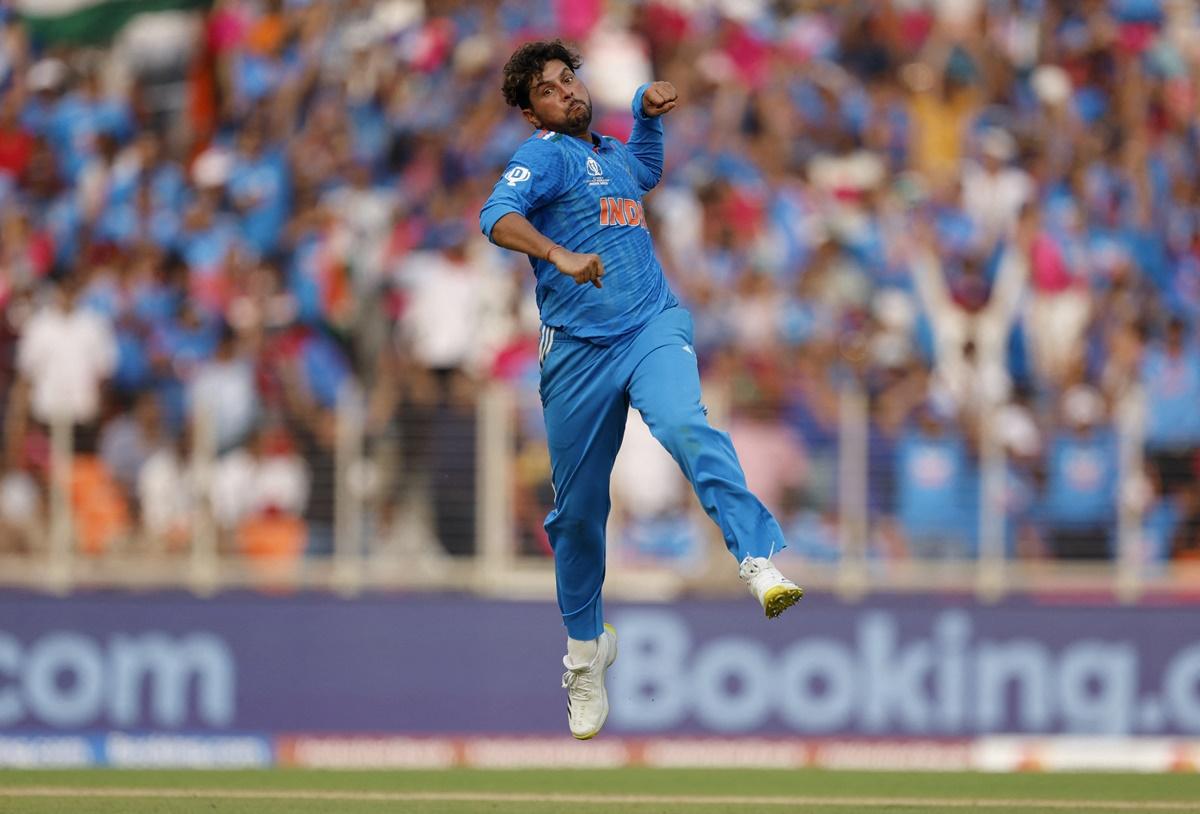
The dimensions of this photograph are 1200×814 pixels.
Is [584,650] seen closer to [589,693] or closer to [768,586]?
[589,693]

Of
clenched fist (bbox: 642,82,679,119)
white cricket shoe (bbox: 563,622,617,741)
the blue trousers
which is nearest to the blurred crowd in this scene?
white cricket shoe (bbox: 563,622,617,741)

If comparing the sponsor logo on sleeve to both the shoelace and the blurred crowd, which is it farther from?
the blurred crowd

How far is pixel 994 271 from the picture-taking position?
13.8 metres

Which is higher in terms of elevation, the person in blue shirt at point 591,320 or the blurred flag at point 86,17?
the blurred flag at point 86,17

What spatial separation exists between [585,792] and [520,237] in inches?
129

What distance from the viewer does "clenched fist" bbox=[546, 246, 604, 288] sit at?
23.3 ft

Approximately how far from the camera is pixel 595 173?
7988mm

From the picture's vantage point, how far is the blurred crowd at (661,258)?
12.8 m

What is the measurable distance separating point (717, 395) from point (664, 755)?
2.30 meters

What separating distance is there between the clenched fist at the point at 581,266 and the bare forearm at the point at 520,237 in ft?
0.41

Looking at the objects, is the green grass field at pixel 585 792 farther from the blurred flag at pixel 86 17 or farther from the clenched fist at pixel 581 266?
the blurred flag at pixel 86 17

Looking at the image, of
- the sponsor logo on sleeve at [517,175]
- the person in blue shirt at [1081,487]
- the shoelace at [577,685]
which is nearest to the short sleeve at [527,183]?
the sponsor logo on sleeve at [517,175]

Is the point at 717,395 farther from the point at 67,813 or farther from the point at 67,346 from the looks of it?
the point at 67,813

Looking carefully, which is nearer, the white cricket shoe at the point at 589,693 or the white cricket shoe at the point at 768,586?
the white cricket shoe at the point at 768,586
